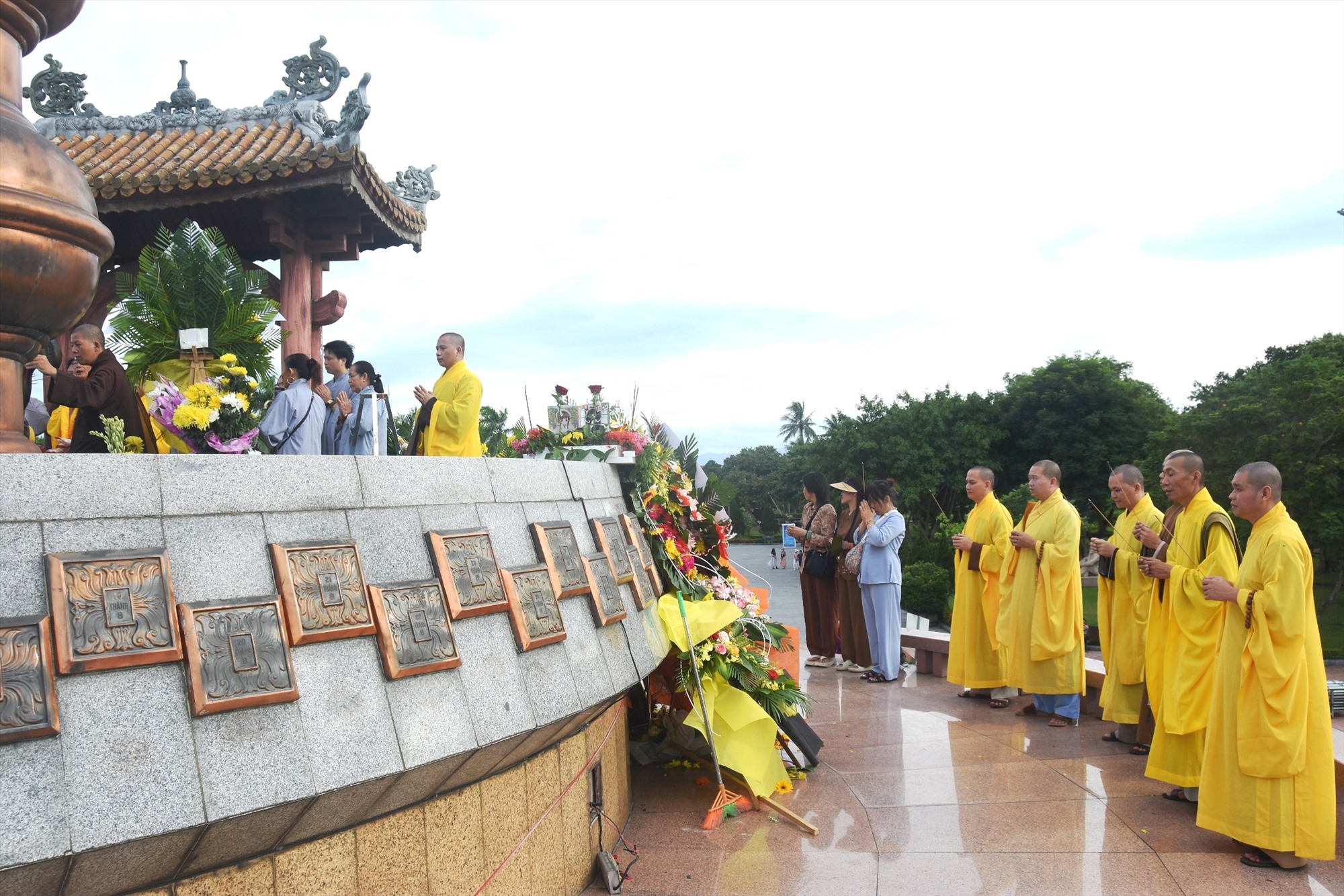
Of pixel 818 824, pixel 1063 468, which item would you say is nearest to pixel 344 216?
pixel 818 824

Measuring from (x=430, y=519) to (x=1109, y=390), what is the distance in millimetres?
42269

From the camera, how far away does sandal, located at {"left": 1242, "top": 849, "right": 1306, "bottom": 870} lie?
172 inches

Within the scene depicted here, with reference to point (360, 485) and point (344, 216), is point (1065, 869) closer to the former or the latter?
point (360, 485)

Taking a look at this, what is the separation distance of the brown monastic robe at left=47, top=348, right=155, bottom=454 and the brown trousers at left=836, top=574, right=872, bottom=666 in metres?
6.16

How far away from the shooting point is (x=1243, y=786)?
4461 mm

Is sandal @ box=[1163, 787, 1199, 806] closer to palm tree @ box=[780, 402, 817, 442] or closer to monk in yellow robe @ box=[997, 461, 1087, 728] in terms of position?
monk in yellow robe @ box=[997, 461, 1087, 728]

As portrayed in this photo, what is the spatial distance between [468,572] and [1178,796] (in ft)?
14.5

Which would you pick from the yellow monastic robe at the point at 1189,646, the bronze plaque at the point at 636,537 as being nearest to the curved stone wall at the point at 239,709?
the bronze plaque at the point at 636,537

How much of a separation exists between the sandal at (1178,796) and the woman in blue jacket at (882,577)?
339 cm

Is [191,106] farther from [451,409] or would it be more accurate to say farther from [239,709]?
[239,709]

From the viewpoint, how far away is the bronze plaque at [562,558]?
3568mm

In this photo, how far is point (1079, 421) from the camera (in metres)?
40.8

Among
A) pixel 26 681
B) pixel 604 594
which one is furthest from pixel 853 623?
pixel 26 681

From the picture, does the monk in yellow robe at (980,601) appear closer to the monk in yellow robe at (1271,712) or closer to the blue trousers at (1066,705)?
the blue trousers at (1066,705)
